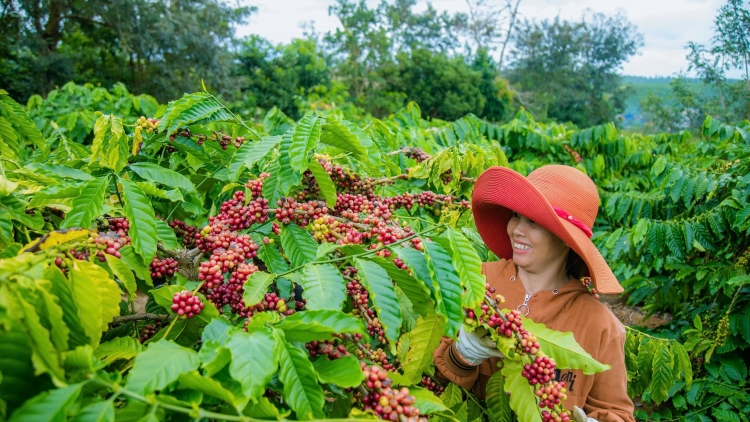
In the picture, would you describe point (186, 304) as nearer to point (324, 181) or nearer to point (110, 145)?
point (324, 181)

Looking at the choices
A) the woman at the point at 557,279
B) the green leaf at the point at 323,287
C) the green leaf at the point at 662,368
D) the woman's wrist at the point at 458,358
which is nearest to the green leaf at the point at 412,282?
the green leaf at the point at 323,287

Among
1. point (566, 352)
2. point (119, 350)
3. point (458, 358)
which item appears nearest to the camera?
point (119, 350)

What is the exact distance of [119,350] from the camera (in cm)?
96

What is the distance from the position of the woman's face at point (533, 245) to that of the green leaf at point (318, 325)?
96 cm

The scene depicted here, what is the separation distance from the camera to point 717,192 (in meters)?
3.49

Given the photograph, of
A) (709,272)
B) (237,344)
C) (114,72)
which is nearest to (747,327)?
(709,272)

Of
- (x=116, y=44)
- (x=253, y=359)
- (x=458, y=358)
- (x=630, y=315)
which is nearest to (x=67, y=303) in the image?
(x=253, y=359)

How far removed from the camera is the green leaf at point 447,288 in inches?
37.9

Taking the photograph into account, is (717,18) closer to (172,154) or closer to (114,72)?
(172,154)

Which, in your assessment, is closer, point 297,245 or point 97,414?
point 97,414

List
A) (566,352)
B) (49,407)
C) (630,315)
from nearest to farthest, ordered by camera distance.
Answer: (49,407)
(566,352)
(630,315)

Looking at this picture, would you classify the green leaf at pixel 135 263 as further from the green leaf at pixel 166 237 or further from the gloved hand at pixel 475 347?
the gloved hand at pixel 475 347

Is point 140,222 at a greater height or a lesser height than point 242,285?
greater

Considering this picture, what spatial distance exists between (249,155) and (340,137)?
0.81 feet
